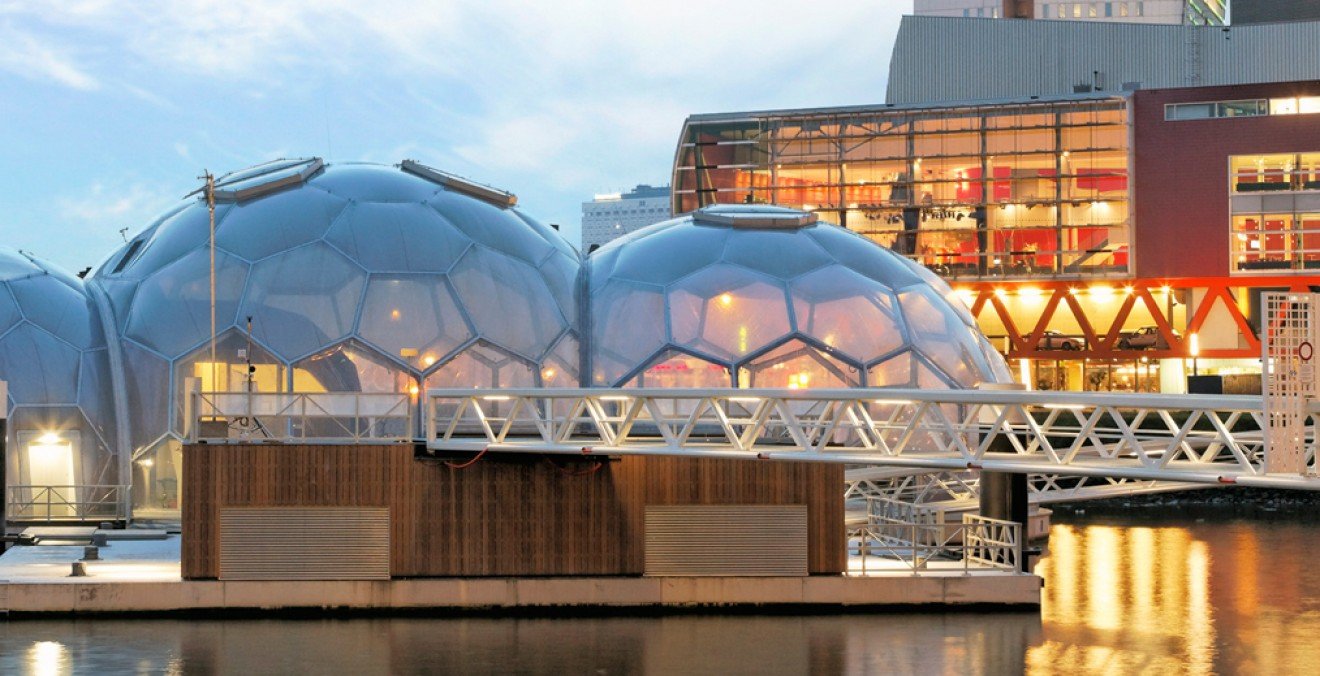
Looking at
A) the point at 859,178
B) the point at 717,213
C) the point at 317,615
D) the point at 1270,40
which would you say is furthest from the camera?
the point at 1270,40

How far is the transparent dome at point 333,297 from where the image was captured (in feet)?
131

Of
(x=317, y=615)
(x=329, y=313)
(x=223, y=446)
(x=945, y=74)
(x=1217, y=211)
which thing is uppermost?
(x=945, y=74)

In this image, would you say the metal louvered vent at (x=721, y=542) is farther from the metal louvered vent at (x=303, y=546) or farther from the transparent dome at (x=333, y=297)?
the transparent dome at (x=333, y=297)

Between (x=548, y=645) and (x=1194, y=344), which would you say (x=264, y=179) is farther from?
(x=1194, y=344)

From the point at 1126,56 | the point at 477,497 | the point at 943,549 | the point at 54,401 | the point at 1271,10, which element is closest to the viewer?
the point at 477,497

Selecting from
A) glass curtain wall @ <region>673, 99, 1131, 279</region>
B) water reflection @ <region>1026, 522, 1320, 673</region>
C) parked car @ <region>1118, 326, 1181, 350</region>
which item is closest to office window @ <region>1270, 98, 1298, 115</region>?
glass curtain wall @ <region>673, 99, 1131, 279</region>

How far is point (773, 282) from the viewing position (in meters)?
42.3

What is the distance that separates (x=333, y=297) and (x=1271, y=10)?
96.0 metres

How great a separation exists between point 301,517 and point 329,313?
791 centimetres

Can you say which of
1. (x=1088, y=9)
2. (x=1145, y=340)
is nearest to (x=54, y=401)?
(x=1145, y=340)

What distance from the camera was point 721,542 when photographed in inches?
1329

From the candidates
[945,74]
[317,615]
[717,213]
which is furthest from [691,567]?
[945,74]

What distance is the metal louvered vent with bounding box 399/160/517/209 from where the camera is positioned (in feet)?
147

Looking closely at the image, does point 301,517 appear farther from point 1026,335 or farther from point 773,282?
point 1026,335
